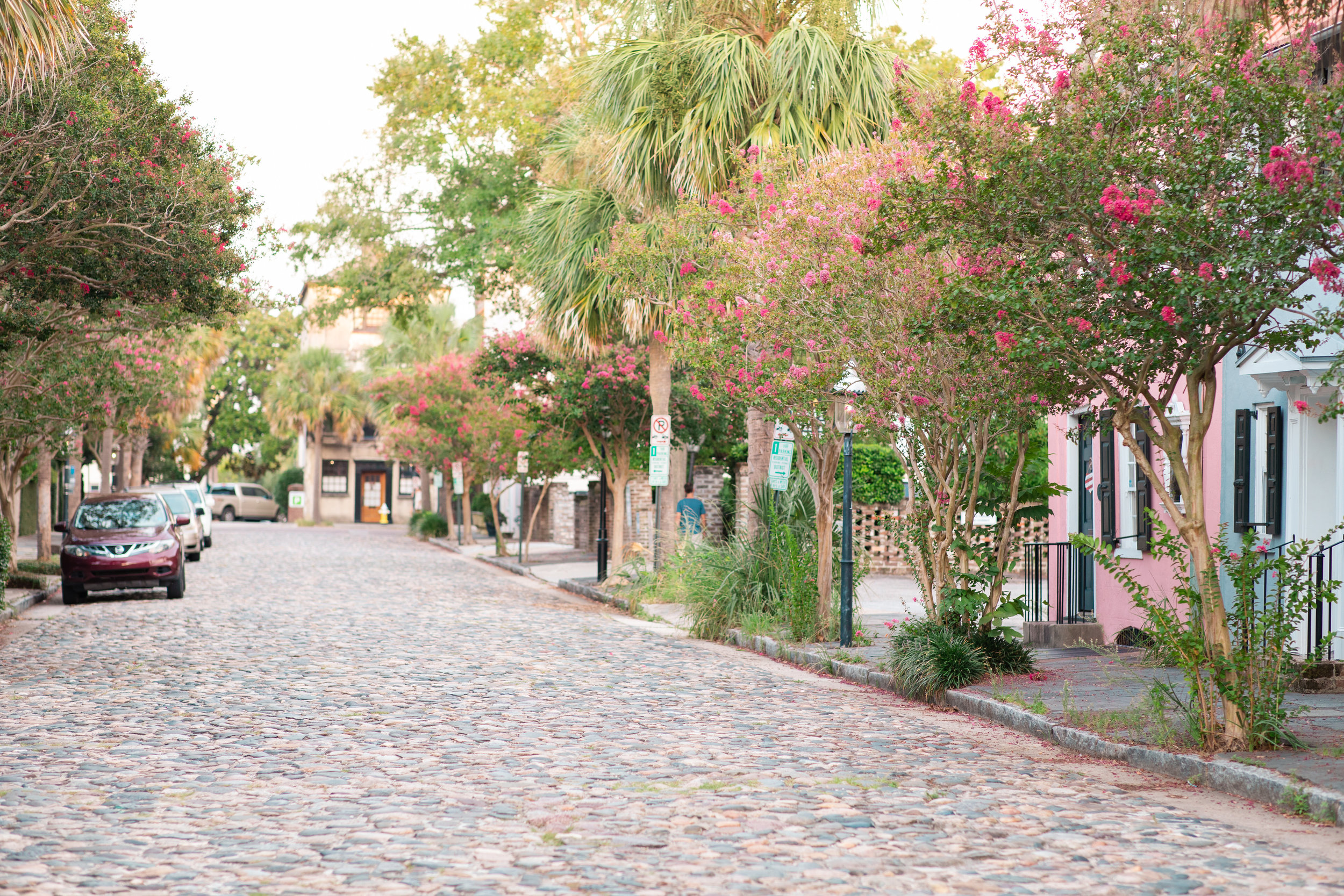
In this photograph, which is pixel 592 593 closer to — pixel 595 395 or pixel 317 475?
pixel 595 395

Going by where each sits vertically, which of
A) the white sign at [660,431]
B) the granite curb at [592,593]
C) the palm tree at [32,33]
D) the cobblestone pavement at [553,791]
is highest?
the palm tree at [32,33]

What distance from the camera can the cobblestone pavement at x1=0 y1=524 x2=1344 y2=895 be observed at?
5.64 meters

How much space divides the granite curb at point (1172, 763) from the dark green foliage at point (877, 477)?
17.2 meters

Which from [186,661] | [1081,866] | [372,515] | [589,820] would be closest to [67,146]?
[186,661]

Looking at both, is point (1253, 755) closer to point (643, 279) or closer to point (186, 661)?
point (186, 661)

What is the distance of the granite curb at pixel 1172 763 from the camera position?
705 cm

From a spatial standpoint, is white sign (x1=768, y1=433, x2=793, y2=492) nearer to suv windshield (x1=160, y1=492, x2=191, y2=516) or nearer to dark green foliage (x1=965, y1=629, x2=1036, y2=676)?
dark green foliage (x1=965, y1=629, x2=1036, y2=676)

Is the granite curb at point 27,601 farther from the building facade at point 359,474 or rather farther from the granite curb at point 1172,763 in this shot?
the building facade at point 359,474

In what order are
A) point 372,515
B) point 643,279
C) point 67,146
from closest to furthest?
point 67,146 < point 643,279 < point 372,515

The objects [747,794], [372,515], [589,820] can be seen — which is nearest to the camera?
[589,820]

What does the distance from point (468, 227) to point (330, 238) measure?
3149 millimetres

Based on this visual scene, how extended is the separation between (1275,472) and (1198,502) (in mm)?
4854

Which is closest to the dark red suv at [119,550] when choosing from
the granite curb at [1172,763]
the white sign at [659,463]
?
the white sign at [659,463]

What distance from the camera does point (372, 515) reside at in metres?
78.8
